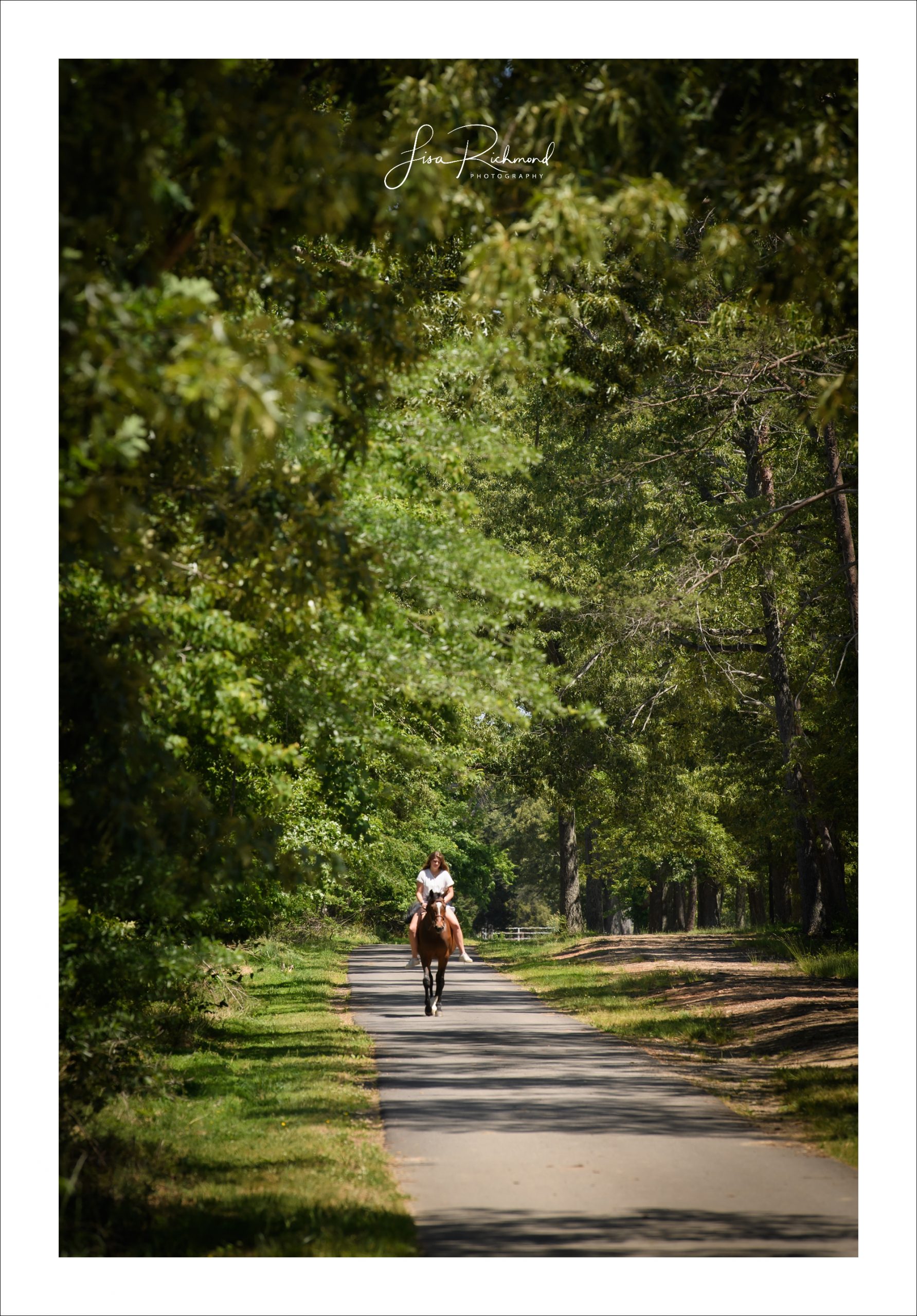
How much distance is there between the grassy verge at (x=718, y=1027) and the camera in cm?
968

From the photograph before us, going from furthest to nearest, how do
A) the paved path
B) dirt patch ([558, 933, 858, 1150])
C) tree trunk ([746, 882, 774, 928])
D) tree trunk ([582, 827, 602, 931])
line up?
tree trunk ([746, 882, 774, 928]), tree trunk ([582, 827, 602, 931]), dirt patch ([558, 933, 858, 1150]), the paved path

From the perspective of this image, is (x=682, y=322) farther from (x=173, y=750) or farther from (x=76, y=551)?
(x=76, y=551)

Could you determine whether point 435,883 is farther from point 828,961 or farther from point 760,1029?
point 828,961

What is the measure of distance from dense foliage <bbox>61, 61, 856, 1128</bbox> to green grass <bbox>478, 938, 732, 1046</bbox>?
4.11 meters

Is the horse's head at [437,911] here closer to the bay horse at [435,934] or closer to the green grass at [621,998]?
the bay horse at [435,934]

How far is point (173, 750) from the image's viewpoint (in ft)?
30.2

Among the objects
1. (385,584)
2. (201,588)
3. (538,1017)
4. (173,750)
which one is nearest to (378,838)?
(538,1017)

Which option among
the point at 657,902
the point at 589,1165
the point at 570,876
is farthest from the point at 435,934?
the point at 657,902

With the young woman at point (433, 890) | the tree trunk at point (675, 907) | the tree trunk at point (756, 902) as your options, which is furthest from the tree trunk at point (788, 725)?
the tree trunk at point (675, 907)

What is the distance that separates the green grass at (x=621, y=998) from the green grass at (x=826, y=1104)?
312cm

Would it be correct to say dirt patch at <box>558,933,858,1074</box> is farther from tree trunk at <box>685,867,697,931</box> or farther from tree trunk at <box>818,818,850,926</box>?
tree trunk at <box>685,867,697,931</box>

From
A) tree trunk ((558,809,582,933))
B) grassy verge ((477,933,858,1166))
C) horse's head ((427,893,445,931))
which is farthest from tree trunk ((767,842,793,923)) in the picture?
horse's head ((427,893,445,931))

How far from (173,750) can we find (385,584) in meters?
2.67

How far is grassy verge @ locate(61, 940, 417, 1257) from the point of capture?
678cm
